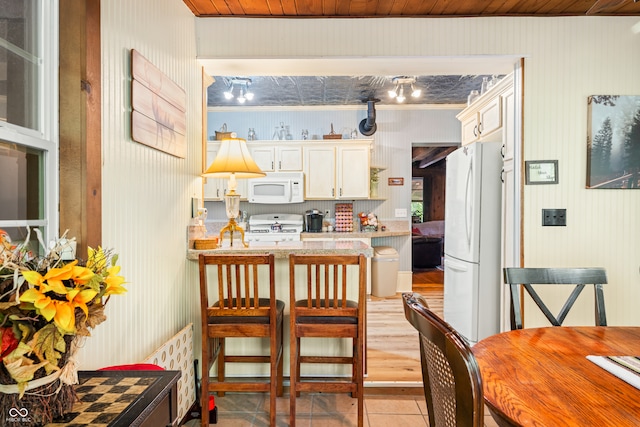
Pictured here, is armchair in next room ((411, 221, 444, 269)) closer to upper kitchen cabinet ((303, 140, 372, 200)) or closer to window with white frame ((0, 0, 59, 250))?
upper kitchen cabinet ((303, 140, 372, 200))

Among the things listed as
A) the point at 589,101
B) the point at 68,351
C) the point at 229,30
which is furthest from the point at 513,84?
the point at 68,351

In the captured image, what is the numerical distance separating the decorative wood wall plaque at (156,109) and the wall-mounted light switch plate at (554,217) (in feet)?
8.07

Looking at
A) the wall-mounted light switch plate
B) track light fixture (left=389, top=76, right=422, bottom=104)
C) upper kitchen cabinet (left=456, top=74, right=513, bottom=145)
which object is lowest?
the wall-mounted light switch plate

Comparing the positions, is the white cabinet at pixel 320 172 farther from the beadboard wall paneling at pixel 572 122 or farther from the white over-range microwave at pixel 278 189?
the beadboard wall paneling at pixel 572 122

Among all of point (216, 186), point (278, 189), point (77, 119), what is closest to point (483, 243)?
point (278, 189)

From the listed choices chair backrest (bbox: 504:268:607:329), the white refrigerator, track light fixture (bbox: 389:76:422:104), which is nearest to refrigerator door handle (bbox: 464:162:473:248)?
the white refrigerator

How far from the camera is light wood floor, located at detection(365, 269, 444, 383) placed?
2562 mm

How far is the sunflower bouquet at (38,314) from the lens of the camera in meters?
0.68

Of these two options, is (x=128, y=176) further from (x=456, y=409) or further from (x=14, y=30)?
(x=456, y=409)

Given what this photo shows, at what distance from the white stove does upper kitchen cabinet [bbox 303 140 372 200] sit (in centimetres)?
44

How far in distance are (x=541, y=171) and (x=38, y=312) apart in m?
2.74

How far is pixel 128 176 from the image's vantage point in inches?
61.4

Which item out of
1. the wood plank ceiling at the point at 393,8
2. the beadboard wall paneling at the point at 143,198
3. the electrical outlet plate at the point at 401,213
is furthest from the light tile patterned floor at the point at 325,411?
the electrical outlet plate at the point at 401,213

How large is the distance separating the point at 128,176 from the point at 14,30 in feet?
2.07
